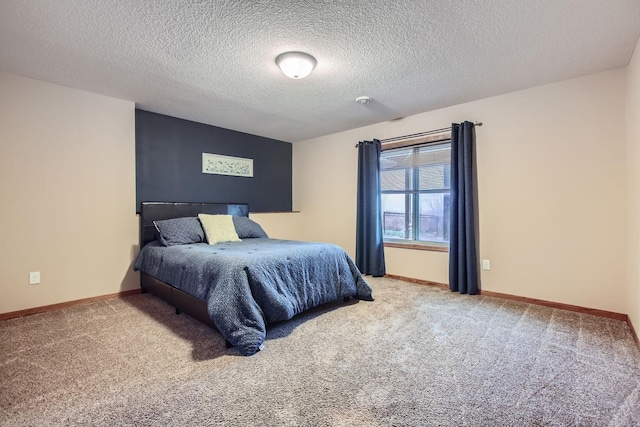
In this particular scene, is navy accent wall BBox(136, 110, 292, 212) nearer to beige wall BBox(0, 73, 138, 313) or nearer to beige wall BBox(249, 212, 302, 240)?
beige wall BBox(249, 212, 302, 240)

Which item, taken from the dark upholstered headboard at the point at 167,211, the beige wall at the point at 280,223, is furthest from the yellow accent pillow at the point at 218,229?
the beige wall at the point at 280,223

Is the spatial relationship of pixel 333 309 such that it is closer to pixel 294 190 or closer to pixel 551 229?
pixel 551 229

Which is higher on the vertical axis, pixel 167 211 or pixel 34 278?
pixel 167 211

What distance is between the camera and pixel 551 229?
121 inches

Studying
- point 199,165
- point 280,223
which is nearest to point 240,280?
point 199,165

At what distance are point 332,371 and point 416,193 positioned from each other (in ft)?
9.35

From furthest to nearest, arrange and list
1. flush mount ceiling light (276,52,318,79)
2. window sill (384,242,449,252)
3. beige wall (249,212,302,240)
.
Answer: beige wall (249,212,302,240)
window sill (384,242,449,252)
flush mount ceiling light (276,52,318,79)

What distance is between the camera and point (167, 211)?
12.7ft

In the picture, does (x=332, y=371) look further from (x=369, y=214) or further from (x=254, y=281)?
(x=369, y=214)

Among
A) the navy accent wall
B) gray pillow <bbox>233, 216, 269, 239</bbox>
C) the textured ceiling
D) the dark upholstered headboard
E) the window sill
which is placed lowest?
the window sill

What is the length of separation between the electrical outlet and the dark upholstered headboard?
94 cm

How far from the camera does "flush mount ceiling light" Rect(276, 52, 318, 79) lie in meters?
2.42

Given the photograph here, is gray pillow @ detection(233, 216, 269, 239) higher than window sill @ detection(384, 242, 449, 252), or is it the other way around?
gray pillow @ detection(233, 216, 269, 239)

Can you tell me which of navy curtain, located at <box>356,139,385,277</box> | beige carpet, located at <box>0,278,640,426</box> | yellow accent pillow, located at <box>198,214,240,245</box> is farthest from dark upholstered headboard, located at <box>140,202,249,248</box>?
navy curtain, located at <box>356,139,385,277</box>
